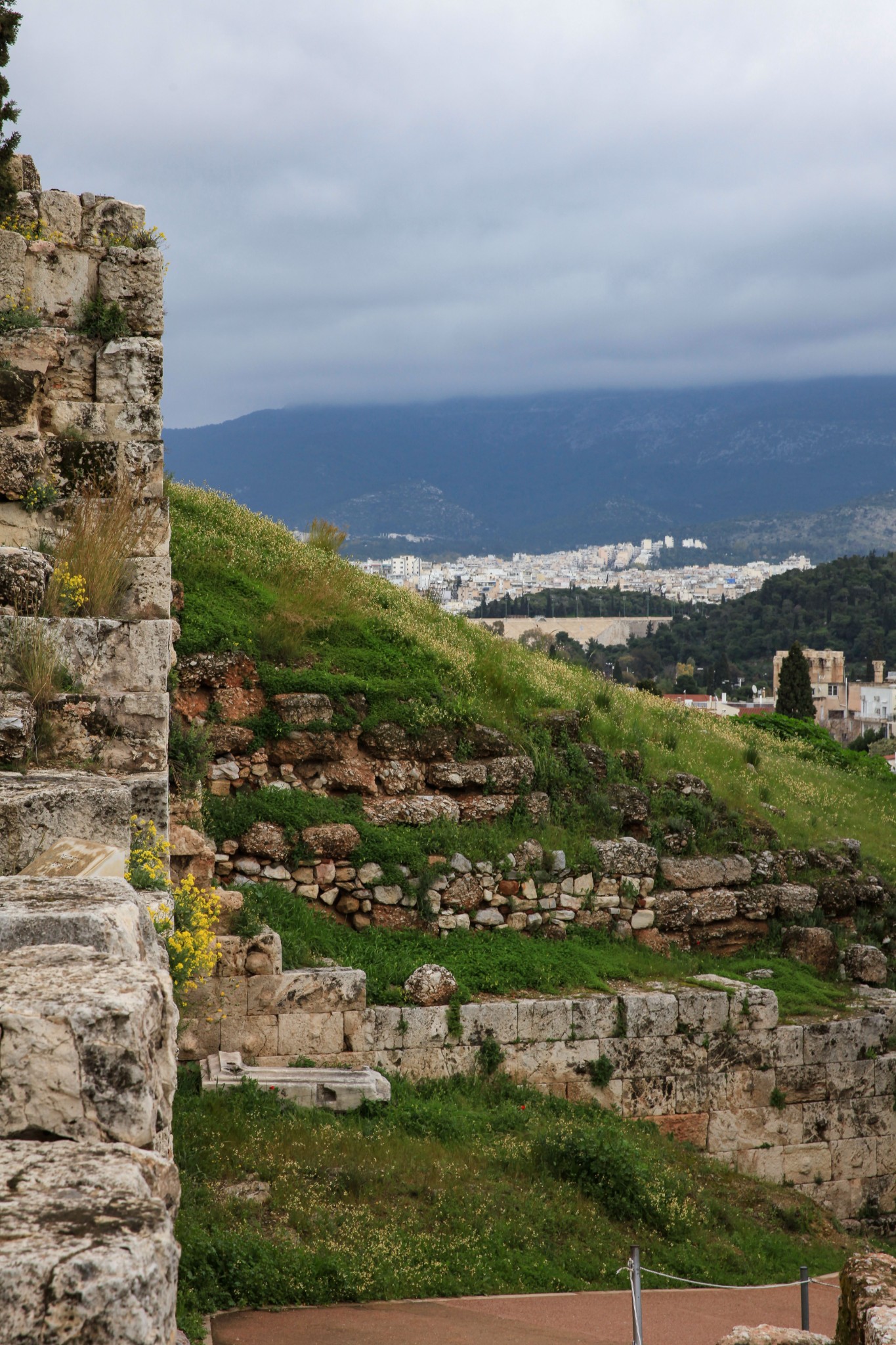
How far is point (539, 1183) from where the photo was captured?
29.2 feet

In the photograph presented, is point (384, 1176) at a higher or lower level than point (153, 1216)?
lower

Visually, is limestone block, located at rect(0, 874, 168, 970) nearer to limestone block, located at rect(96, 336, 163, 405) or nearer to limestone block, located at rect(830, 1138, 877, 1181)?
limestone block, located at rect(96, 336, 163, 405)

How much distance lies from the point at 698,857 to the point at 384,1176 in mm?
7300

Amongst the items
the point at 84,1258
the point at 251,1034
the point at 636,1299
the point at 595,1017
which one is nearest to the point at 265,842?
the point at 251,1034

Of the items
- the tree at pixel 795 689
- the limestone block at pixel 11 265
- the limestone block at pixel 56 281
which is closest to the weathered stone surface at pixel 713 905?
the limestone block at pixel 56 281

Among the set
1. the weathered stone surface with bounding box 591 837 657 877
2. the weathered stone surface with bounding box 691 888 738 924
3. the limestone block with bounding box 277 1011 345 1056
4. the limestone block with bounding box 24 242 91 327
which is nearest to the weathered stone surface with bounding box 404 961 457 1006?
the limestone block with bounding box 277 1011 345 1056

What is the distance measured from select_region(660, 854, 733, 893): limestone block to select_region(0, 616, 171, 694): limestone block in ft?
27.7

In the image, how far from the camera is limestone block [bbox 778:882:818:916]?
573 inches

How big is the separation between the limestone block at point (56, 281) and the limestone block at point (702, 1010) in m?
9.31

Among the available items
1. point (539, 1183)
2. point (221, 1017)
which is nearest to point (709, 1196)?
point (539, 1183)

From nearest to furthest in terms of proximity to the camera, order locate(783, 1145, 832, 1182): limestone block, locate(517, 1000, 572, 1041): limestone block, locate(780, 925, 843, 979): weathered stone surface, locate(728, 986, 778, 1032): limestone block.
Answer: locate(517, 1000, 572, 1041): limestone block, locate(728, 986, 778, 1032): limestone block, locate(783, 1145, 832, 1182): limestone block, locate(780, 925, 843, 979): weathered stone surface

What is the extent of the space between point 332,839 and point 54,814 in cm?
706

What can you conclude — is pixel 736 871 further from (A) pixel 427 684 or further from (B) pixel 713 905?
(A) pixel 427 684

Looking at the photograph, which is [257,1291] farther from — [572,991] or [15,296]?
[15,296]
